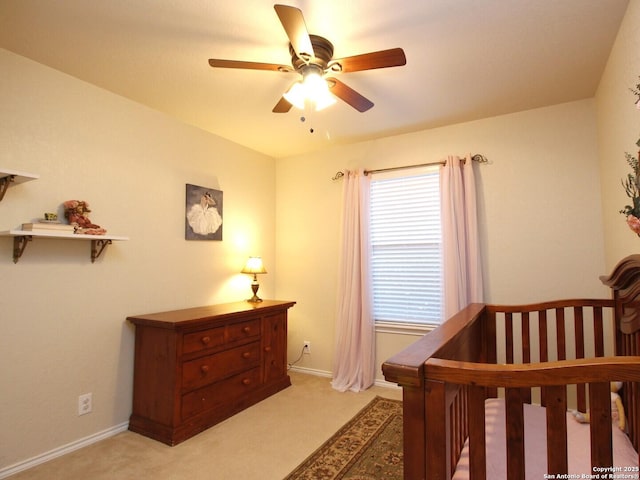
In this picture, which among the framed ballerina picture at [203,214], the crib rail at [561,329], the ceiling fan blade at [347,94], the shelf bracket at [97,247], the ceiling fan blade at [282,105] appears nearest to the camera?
the crib rail at [561,329]

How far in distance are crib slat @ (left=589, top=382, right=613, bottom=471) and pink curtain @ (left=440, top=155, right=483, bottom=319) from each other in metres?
2.18

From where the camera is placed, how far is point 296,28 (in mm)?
1523

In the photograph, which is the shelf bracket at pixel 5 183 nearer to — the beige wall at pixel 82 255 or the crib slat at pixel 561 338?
the beige wall at pixel 82 255

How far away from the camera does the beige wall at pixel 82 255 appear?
2094 millimetres

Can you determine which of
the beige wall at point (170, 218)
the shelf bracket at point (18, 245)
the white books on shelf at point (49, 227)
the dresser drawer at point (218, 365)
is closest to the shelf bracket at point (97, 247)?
the beige wall at point (170, 218)

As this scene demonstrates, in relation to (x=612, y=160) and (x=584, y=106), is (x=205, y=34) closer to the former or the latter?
(x=612, y=160)

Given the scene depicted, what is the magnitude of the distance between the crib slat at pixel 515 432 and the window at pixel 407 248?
2300 millimetres

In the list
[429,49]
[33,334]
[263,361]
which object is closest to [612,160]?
[429,49]

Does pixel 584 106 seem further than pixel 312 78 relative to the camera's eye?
Yes

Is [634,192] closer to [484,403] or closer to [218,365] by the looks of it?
[484,403]

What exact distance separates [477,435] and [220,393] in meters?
2.23

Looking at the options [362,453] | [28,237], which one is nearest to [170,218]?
[28,237]

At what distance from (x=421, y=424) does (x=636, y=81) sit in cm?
190

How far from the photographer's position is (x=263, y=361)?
3178 millimetres
